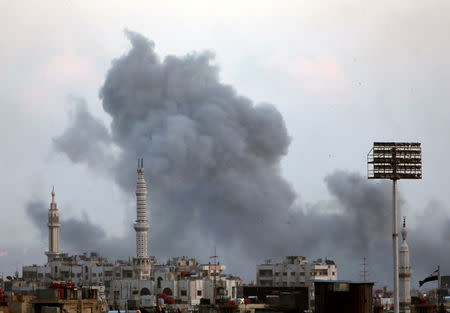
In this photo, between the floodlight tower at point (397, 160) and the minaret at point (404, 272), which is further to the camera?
the minaret at point (404, 272)

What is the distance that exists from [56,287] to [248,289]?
310 feet

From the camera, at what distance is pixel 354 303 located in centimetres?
6462

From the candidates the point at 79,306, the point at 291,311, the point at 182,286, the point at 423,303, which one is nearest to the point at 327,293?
the point at 291,311

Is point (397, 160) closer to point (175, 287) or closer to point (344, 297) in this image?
point (344, 297)

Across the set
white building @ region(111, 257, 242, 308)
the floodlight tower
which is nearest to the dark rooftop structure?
the floodlight tower

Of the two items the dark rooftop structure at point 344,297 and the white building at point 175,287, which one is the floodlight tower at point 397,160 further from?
the white building at point 175,287

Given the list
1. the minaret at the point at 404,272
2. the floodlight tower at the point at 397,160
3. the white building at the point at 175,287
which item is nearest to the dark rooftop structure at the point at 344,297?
the floodlight tower at the point at 397,160

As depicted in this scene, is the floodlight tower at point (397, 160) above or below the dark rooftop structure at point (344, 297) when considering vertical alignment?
above

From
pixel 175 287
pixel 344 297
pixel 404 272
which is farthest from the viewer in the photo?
→ pixel 175 287

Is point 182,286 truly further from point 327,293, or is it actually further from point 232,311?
point 327,293

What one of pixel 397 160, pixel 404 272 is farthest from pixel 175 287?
pixel 397 160

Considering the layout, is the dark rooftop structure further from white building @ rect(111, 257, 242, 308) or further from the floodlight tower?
white building @ rect(111, 257, 242, 308)

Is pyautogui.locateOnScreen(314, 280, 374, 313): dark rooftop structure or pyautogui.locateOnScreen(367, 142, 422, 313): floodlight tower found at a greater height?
pyautogui.locateOnScreen(367, 142, 422, 313): floodlight tower

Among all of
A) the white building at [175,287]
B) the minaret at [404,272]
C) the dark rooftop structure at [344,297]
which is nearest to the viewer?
the dark rooftop structure at [344,297]
